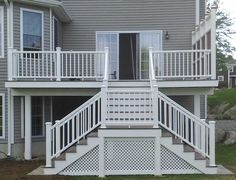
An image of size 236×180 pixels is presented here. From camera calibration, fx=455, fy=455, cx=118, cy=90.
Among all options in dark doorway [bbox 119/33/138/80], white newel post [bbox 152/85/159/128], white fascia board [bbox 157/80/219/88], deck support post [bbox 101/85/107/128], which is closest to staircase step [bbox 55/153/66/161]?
deck support post [bbox 101/85/107/128]

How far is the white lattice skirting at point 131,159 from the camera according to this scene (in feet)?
37.5

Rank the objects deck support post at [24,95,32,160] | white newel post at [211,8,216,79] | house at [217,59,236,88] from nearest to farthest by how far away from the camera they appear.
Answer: white newel post at [211,8,216,79] < deck support post at [24,95,32,160] < house at [217,59,236,88]

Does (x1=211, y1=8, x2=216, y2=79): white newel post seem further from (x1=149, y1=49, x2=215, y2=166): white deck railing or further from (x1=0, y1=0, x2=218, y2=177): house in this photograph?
(x1=149, y1=49, x2=215, y2=166): white deck railing

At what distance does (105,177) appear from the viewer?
11258 millimetres

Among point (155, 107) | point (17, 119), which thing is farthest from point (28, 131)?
point (155, 107)

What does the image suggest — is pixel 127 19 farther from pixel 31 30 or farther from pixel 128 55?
pixel 31 30

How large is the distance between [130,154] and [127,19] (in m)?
7.65

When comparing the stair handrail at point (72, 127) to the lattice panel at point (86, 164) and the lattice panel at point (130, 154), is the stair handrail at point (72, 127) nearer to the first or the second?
the lattice panel at point (86, 164)

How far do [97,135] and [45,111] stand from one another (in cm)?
486

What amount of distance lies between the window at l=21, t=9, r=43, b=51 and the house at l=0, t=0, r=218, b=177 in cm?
3

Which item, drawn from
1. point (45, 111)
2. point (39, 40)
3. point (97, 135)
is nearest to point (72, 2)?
point (39, 40)

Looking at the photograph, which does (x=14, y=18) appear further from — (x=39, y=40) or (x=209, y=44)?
(x=209, y=44)

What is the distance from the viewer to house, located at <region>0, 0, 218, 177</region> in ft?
37.6

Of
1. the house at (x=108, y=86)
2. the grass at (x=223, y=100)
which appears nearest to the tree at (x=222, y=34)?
the grass at (x=223, y=100)
